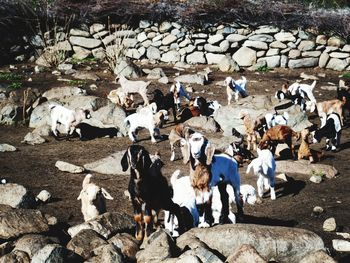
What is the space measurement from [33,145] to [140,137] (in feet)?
8.23

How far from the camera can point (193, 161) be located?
650cm

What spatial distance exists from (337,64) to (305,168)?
11.2 metres

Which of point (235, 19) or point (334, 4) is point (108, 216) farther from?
point (334, 4)

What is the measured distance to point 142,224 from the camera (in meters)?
6.33

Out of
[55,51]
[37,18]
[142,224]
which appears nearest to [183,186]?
[142,224]

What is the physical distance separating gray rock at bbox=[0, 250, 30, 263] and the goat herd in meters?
1.37

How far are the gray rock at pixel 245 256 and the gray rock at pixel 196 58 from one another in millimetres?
16353

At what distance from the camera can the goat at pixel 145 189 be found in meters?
5.94

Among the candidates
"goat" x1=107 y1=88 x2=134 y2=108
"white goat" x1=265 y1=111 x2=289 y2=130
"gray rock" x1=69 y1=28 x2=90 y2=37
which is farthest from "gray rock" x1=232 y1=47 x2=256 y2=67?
"white goat" x1=265 y1=111 x2=289 y2=130

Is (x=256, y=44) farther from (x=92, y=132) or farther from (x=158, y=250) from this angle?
(x=158, y=250)

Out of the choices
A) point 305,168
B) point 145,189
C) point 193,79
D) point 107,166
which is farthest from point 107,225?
point 193,79

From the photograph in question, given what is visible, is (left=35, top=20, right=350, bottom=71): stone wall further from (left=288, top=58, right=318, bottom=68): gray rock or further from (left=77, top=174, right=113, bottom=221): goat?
(left=77, top=174, right=113, bottom=221): goat

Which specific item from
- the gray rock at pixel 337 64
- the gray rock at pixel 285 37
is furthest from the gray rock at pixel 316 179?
the gray rock at pixel 285 37

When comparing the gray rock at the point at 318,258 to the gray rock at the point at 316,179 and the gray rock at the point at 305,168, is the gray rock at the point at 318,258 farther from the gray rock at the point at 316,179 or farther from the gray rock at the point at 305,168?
the gray rock at the point at 305,168
